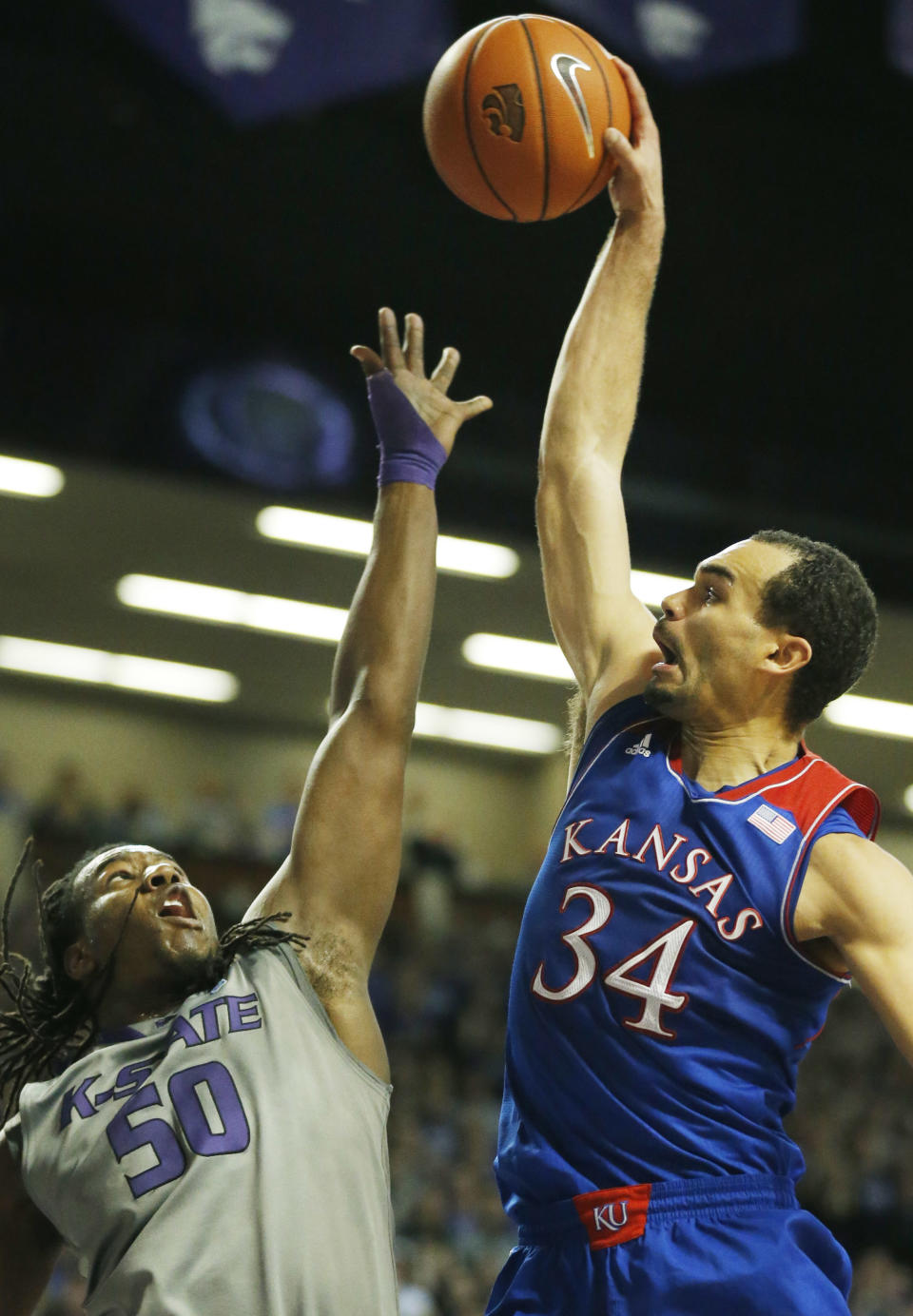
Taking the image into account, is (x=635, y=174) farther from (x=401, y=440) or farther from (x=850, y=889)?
(x=850, y=889)

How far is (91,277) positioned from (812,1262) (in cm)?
929

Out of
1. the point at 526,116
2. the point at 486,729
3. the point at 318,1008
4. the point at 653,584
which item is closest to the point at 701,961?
the point at 318,1008

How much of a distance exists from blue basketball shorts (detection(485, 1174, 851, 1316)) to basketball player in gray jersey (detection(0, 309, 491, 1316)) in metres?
0.33

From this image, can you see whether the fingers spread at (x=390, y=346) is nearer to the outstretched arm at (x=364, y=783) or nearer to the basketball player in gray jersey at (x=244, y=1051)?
the basketball player in gray jersey at (x=244, y=1051)

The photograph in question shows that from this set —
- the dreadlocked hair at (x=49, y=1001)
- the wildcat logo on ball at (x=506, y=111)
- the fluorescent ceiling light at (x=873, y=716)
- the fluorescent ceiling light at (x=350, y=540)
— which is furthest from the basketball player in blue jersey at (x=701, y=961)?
the fluorescent ceiling light at (x=873, y=716)

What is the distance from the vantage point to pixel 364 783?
2.78 metres

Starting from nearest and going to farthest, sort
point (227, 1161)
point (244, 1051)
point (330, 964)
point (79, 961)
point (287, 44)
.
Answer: point (227, 1161), point (244, 1051), point (330, 964), point (79, 961), point (287, 44)

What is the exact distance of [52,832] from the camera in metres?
11.9

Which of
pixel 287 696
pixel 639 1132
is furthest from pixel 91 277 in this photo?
pixel 639 1132

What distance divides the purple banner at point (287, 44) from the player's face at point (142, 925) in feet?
23.0

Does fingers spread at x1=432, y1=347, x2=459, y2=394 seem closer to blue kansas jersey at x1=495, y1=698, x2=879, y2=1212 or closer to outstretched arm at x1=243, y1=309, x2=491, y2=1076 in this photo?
outstretched arm at x1=243, y1=309, x2=491, y2=1076

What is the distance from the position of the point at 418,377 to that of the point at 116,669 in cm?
1224

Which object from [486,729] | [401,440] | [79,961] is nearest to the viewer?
[79,961]

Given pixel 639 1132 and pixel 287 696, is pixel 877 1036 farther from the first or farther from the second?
pixel 639 1132
